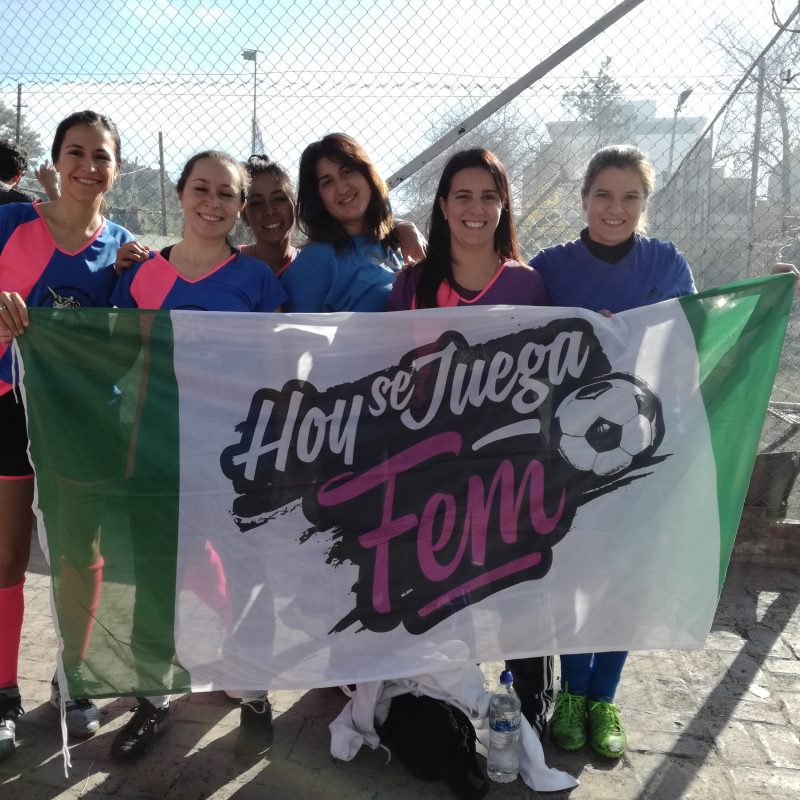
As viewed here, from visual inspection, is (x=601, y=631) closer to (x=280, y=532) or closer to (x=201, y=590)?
(x=280, y=532)

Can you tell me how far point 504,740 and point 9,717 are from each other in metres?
1.68

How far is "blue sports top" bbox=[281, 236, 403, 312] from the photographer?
105 inches

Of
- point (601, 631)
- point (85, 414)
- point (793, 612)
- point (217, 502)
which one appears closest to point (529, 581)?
point (601, 631)

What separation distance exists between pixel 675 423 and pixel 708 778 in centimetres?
114

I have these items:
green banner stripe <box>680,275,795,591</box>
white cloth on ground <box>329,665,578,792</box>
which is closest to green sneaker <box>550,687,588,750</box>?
white cloth on ground <box>329,665,578,792</box>

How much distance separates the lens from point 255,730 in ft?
8.83

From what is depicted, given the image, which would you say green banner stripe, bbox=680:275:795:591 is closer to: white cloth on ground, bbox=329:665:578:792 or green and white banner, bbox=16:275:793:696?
green and white banner, bbox=16:275:793:696

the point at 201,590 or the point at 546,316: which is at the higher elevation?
the point at 546,316

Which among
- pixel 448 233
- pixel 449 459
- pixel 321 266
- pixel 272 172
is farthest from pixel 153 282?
pixel 449 459

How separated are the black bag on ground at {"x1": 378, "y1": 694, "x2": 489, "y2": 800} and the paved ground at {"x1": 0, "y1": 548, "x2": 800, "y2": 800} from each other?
2.1 inches

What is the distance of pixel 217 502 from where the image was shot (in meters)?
2.43

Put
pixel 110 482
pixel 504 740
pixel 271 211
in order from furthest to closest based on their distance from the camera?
pixel 271 211
pixel 504 740
pixel 110 482

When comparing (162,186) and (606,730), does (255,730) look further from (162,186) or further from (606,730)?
(162,186)

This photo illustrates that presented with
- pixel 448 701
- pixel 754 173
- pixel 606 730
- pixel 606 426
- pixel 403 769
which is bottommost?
pixel 403 769
